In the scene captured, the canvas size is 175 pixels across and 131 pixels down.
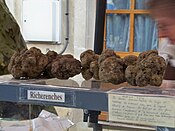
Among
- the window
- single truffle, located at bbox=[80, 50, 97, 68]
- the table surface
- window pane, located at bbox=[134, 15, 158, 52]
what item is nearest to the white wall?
the window

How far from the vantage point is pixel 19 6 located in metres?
2.95

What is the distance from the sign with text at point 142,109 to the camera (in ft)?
2.02

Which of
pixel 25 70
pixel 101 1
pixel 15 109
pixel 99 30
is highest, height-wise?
pixel 101 1

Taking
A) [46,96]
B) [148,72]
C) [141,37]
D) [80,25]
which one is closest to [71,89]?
[46,96]

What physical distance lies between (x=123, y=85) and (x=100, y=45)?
875 mm

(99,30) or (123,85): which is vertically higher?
(99,30)

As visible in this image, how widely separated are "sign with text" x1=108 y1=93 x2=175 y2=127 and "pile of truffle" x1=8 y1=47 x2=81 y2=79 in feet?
0.69

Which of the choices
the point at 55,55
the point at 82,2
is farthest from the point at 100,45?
the point at 82,2

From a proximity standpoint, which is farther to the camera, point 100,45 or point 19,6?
point 19,6

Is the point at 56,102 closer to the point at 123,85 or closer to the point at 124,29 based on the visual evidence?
the point at 123,85

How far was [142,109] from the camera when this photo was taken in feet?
2.05

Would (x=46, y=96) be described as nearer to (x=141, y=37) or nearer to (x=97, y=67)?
(x=97, y=67)

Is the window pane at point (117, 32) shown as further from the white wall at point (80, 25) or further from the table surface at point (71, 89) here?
the table surface at point (71, 89)

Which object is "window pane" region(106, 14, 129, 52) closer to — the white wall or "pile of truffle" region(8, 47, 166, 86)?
the white wall
